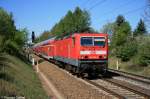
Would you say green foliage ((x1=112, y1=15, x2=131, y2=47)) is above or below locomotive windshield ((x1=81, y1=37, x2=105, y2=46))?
above

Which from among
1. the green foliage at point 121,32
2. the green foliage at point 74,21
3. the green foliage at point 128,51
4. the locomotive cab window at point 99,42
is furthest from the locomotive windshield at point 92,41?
the green foliage at point 74,21

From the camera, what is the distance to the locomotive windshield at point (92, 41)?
23469 millimetres

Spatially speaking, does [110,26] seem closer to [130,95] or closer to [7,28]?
[7,28]

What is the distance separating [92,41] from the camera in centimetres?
2352

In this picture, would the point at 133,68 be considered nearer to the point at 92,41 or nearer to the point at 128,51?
the point at 128,51

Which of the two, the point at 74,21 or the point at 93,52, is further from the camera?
the point at 74,21

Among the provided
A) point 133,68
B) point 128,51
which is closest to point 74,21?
point 128,51

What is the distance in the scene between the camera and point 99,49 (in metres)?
23.5

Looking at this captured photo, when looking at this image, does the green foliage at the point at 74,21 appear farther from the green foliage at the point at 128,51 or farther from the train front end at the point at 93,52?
the train front end at the point at 93,52

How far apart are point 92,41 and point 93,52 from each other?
76 cm

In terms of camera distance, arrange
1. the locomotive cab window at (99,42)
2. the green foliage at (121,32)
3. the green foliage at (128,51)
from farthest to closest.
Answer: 1. the green foliage at (121,32)
2. the green foliage at (128,51)
3. the locomotive cab window at (99,42)

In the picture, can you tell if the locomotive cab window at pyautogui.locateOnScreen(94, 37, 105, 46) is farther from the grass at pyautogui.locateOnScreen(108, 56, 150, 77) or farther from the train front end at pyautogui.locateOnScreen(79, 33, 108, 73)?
the grass at pyautogui.locateOnScreen(108, 56, 150, 77)

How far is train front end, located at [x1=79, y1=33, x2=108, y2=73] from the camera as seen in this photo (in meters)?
23.3

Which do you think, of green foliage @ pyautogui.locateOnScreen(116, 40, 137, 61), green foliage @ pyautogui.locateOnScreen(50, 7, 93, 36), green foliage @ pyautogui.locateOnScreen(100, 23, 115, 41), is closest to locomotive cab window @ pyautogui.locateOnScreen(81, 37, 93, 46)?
green foliage @ pyautogui.locateOnScreen(116, 40, 137, 61)
